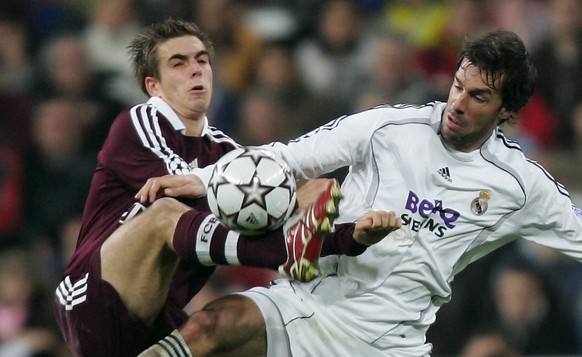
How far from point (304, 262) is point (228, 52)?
397 centimetres

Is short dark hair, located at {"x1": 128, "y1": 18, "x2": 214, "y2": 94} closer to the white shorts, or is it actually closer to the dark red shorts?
the dark red shorts

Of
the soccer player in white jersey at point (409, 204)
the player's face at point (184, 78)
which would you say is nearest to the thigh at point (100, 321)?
the soccer player in white jersey at point (409, 204)

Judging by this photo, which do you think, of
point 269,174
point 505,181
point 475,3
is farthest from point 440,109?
point 475,3

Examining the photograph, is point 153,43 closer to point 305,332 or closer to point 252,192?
point 252,192

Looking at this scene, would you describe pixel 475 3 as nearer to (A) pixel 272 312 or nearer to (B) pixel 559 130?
(B) pixel 559 130

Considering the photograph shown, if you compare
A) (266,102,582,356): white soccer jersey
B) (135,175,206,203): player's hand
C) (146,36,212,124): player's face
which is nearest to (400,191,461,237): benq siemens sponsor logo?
(266,102,582,356): white soccer jersey

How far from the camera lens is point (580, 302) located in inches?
257

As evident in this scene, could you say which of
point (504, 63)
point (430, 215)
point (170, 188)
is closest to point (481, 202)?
point (430, 215)

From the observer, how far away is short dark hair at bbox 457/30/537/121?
430 centimetres

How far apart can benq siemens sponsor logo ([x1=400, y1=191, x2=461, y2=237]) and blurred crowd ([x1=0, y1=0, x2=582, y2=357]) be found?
7.73ft

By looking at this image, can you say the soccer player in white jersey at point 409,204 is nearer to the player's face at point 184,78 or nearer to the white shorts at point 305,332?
the white shorts at point 305,332

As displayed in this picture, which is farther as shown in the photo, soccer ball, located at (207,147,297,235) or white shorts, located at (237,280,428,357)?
white shorts, located at (237,280,428,357)

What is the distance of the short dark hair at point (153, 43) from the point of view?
15.7ft

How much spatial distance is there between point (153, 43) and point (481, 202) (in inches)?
60.1
